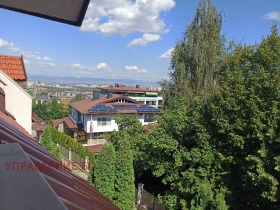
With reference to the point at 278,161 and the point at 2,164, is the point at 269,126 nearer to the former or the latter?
the point at 278,161

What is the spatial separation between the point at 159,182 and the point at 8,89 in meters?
9.03

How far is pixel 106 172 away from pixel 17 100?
188 inches

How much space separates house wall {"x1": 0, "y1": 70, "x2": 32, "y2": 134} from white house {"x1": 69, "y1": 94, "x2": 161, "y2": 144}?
17.0 meters

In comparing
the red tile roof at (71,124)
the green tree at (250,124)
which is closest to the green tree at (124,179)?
the green tree at (250,124)

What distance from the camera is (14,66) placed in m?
8.51

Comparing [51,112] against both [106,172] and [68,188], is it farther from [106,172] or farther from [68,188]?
[68,188]

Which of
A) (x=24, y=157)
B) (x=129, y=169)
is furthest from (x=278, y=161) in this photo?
(x=24, y=157)

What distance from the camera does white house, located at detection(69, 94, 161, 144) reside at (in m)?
25.7

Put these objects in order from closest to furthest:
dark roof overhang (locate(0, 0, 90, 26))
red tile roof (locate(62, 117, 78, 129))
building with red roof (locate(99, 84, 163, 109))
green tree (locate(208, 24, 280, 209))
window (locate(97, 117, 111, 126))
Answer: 1. dark roof overhang (locate(0, 0, 90, 26))
2. green tree (locate(208, 24, 280, 209))
3. window (locate(97, 117, 111, 126))
4. red tile roof (locate(62, 117, 78, 129))
5. building with red roof (locate(99, 84, 163, 109))

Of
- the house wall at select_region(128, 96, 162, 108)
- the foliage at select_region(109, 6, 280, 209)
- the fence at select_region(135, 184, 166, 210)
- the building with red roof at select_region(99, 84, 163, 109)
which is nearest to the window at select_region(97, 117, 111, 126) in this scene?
the fence at select_region(135, 184, 166, 210)

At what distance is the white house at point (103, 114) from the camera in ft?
84.3

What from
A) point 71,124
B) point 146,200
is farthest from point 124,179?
point 71,124

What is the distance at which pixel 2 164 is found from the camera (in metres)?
1.19

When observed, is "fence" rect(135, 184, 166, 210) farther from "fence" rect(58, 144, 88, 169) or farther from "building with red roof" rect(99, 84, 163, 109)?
"building with red roof" rect(99, 84, 163, 109)
